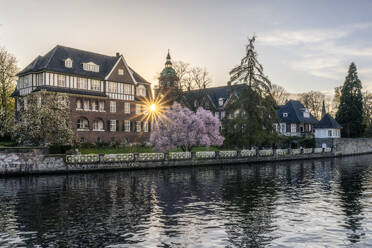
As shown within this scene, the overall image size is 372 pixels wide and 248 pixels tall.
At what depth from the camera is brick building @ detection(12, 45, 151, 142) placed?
51438 mm

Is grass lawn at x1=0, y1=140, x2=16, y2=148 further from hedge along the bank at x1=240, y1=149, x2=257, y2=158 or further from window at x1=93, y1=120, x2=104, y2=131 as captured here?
hedge along the bank at x1=240, y1=149, x2=257, y2=158

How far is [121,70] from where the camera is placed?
59.8m

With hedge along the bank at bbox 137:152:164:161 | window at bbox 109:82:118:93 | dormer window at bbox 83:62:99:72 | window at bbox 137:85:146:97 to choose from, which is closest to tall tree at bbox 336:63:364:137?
window at bbox 137:85:146:97

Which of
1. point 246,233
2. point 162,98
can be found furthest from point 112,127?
point 246,233

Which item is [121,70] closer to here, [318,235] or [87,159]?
[87,159]

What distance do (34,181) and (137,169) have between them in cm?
1221

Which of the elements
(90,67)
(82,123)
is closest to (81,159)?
(82,123)

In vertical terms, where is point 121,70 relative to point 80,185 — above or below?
above

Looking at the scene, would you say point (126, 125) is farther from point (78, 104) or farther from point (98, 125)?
point (78, 104)

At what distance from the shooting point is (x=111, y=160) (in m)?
38.9

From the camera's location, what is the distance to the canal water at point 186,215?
1309 centimetres

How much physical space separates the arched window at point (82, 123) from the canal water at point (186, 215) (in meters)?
25.3

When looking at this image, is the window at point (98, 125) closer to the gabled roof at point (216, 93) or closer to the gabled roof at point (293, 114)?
the gabled roof at point (216, 93)

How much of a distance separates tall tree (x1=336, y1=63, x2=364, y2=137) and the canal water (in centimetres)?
5709
